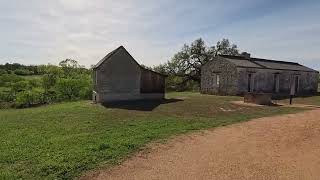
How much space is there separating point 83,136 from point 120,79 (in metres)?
13.8

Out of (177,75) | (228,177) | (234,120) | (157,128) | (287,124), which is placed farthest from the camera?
(177,75)

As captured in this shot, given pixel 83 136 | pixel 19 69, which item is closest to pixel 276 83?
pixel 83 136

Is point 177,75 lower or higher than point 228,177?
higher

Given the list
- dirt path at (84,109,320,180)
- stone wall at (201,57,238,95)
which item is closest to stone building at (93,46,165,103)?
stone wall at (201,57,238,95)

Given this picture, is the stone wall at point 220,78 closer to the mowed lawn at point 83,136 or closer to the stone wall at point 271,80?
the stone wall at point 271,80

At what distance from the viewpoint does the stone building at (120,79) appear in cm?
2544

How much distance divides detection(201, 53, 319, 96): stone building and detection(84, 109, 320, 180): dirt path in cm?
2170

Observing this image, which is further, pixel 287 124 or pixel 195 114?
pixel 195 114

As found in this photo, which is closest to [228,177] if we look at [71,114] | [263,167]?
[263,167]

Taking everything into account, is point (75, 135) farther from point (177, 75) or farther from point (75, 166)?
point (177, 75)

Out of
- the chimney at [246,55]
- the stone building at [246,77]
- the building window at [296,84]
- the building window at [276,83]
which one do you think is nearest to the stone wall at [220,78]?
the stone building at [246,77]

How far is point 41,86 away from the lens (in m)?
36.8

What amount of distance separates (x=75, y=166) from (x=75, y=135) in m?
4.30

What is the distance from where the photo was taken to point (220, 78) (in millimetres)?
38281
